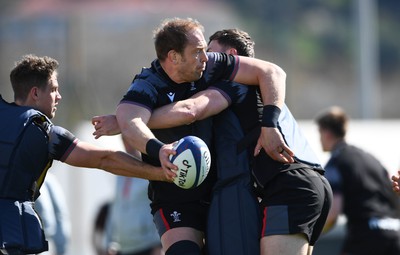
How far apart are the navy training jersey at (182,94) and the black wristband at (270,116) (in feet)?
1.08

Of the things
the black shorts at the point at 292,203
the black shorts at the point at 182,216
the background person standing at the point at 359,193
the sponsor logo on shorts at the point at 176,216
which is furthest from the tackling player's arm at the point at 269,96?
the background person standing at the point at 359,193

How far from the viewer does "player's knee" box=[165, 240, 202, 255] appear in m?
6.38

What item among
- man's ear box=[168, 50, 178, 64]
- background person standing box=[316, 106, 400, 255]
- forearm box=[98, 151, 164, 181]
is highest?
man's ear box=[168, 50, 178, 64]

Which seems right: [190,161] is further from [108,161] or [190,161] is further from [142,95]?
[108,161]

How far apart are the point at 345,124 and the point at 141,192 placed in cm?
216

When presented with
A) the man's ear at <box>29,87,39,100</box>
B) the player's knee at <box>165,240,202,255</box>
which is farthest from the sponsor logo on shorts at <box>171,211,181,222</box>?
the man's ear at <box>29,87,39,100</box>

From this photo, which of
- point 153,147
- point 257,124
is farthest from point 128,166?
point 257,124

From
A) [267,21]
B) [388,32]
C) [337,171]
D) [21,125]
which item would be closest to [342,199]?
[337,171]

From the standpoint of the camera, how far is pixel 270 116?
6484 millimetres

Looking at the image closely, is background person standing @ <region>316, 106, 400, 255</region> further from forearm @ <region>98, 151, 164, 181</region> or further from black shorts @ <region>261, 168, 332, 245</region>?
forearm @ <region>98, 151, 164, 181</region>

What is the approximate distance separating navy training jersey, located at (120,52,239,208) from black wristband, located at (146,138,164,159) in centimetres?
34

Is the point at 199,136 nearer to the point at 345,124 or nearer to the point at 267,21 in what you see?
the point at 345,124

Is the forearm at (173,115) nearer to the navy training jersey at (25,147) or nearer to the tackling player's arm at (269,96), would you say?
the tackling player's arm at (269,96)

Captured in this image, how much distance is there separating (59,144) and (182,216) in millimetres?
898
